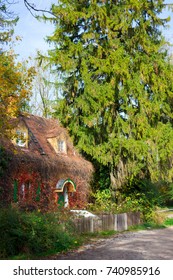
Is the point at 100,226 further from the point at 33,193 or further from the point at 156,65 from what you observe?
the point at 156,65

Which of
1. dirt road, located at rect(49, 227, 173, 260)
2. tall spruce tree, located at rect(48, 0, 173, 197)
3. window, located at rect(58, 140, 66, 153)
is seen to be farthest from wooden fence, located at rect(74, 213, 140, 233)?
window, located at rect(58, 140, 66, 153)

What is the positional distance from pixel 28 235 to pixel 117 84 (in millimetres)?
Answer: 11984

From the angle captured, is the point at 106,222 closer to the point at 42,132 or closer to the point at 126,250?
the point at 126,250

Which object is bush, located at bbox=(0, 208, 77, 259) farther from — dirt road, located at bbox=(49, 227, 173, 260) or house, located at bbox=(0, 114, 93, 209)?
house, located at bbox=(0, 114, 93, 209)

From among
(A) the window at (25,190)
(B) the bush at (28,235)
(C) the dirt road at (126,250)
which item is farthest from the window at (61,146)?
(B) the bush at (28,235)

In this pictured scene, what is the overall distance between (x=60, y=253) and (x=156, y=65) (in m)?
13.6

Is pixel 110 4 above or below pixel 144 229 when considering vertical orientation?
above

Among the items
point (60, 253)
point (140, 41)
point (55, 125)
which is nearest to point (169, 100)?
point (140, 41)

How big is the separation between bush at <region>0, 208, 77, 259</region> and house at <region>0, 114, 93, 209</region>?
16.6ft

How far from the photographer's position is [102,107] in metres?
21.8

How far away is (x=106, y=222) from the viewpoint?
18.8m

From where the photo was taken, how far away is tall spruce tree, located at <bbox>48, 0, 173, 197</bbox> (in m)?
21.5

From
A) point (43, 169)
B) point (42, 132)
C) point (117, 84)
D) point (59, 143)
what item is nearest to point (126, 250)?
point (43, 169)

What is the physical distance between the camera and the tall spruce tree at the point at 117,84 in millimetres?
21547
